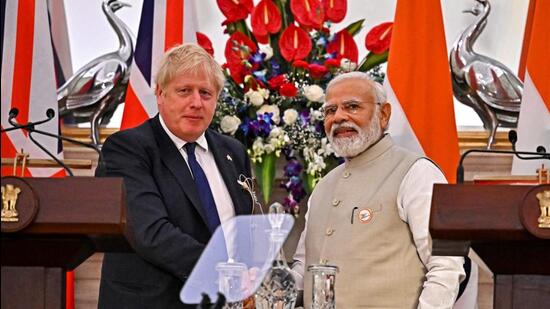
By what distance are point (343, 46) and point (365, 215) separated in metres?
1.56

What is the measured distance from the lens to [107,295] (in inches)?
144

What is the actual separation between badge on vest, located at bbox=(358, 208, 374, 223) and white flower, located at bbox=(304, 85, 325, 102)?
113cm

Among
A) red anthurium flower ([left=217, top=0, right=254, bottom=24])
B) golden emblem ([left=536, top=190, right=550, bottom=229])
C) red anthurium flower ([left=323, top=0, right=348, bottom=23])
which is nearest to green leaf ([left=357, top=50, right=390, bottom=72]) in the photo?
red anthurium flower ([left=323, top=0, right=348, bottom=23])

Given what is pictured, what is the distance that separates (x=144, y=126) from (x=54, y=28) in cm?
218

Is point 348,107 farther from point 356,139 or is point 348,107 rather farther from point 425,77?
point 425,77

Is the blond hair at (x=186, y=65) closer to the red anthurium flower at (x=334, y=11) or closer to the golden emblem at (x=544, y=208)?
the golden emblem at (x=544, y=208)

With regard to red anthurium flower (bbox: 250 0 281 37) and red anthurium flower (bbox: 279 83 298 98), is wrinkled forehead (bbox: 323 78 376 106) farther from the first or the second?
red anthurium flower (bbox: 250 0 281 37)

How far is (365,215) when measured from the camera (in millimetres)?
3740

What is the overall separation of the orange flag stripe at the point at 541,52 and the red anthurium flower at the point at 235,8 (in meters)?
1.29

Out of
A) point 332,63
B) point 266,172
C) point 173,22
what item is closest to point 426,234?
point 266,172

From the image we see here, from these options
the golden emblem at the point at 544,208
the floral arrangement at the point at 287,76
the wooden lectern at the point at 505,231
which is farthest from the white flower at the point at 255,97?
the golden emblem at the point at 544,208

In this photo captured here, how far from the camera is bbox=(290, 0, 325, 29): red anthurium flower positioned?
5121 mm

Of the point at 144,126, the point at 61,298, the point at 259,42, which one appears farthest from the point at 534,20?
the point at 61,298

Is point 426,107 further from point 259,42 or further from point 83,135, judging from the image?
point 83,135
